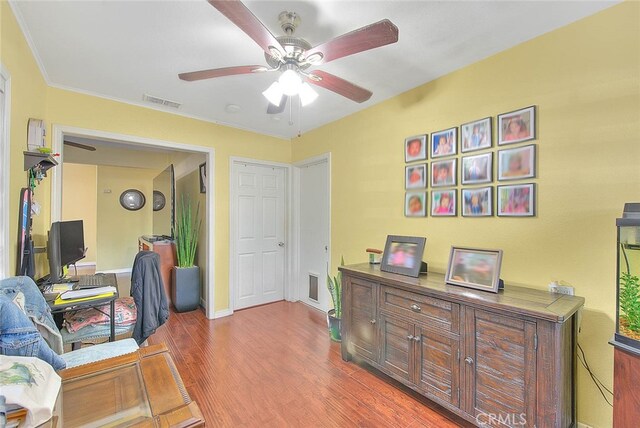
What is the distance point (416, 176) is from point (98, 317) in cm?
297

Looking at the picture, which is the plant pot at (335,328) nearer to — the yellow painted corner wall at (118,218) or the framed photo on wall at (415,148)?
the framed photo on wall at (415,148)

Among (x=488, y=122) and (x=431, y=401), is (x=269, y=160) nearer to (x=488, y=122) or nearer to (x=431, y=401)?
(x=488, y=122)

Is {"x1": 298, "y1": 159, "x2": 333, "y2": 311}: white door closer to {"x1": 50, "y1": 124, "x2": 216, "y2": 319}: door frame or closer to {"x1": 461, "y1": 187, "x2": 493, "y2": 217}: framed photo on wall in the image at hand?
{"x1": 50, "y1": 124, "x2": 216, "y2": 319}: door frame

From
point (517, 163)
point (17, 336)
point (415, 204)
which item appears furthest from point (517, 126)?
point (17, 336)

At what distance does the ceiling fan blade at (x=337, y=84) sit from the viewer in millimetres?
A: 1845

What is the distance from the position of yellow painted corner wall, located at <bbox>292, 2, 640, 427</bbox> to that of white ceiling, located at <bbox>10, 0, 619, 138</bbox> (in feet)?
0.57

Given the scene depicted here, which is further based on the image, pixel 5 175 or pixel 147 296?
pixel 147 296

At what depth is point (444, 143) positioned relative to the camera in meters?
2.43

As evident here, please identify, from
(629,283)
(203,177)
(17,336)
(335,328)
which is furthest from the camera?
A: (203,177)

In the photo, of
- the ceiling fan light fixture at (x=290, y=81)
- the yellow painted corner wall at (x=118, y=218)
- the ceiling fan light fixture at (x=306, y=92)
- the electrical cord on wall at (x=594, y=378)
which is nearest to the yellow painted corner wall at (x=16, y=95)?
the ceiling fan light fixture at (x=290, y=81)

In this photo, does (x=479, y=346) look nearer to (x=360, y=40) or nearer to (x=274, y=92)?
(x=360, y=40)

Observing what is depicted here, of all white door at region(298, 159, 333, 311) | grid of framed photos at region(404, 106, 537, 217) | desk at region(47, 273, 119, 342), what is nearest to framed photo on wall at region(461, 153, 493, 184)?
grid of framed photos at region(404, 106, 537, 217)

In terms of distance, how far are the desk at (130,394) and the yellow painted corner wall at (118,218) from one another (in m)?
6.65

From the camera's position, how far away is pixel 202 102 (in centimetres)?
308
